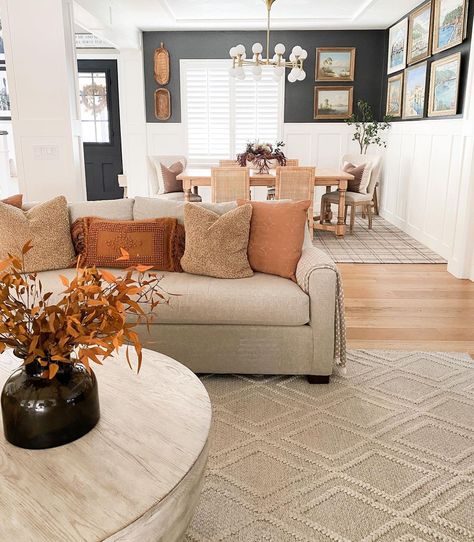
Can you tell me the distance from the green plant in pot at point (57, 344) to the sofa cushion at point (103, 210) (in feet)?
6.61

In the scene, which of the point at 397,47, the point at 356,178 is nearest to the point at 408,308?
the point at 356,178

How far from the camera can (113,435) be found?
5.00ft

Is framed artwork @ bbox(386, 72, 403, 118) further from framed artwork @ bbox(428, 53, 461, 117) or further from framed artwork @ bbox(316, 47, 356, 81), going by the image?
framed artwork @ bbox(428, 53, 461, 117)

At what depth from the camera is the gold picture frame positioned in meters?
6.09

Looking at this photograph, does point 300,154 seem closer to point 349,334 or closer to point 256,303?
point 349,334

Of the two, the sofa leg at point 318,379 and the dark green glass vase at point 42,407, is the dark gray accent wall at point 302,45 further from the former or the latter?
the dark green glass vase at point 42,407

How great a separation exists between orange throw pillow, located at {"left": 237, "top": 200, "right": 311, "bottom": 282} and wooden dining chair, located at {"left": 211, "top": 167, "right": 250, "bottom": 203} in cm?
272

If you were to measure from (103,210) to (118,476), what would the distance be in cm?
233

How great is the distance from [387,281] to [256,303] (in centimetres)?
233

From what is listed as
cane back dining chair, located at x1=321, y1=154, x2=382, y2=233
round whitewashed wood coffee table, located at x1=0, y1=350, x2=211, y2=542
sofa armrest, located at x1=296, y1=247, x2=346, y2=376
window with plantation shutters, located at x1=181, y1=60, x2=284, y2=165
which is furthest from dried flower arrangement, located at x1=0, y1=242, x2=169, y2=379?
window with plantation shutters, located at x1=181, y1=60, x2=284, y2=165

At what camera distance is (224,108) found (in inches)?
332

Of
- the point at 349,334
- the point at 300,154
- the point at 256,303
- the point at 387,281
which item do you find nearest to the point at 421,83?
the point at 300,154

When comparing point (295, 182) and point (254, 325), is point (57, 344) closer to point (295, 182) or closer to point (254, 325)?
point (254, 325)

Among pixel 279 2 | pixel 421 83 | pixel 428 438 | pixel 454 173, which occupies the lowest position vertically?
pixel 428 438
